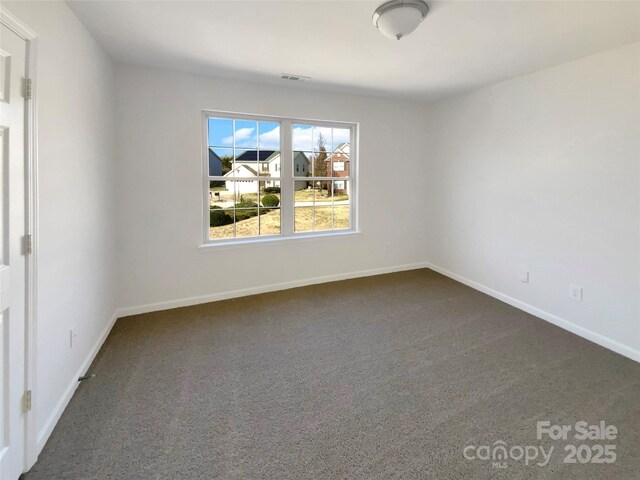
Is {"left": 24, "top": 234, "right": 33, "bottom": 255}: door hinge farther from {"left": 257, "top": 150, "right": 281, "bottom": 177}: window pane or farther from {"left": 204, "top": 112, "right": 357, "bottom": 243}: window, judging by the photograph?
{"left": 257, "top": 150, "right": 281, "bottom": 177}: window pane

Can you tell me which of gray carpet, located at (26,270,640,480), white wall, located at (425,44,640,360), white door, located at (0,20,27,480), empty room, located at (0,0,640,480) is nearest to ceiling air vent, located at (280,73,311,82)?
empty room, located at (0,0,640,480)

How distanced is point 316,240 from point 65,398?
2852mm

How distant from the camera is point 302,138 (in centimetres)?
404

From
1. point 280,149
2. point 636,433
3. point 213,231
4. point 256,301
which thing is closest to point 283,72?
point 280,149

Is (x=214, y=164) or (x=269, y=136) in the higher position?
(x=269, y=136)

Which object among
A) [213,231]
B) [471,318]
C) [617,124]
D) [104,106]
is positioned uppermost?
[104,106]

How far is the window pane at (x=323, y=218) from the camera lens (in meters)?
4.25

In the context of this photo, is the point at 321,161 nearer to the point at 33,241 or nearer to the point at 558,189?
the point at 558,189

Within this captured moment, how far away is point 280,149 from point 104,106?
1.82m

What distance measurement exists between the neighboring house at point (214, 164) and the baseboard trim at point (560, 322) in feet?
11.1

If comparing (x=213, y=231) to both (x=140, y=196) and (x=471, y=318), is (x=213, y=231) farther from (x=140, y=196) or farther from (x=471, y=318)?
(x=471, y=318)

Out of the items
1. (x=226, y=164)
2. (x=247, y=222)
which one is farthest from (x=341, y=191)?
(x=226, y=164)

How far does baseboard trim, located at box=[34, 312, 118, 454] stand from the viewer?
1.61 m

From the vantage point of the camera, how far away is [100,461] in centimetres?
153
